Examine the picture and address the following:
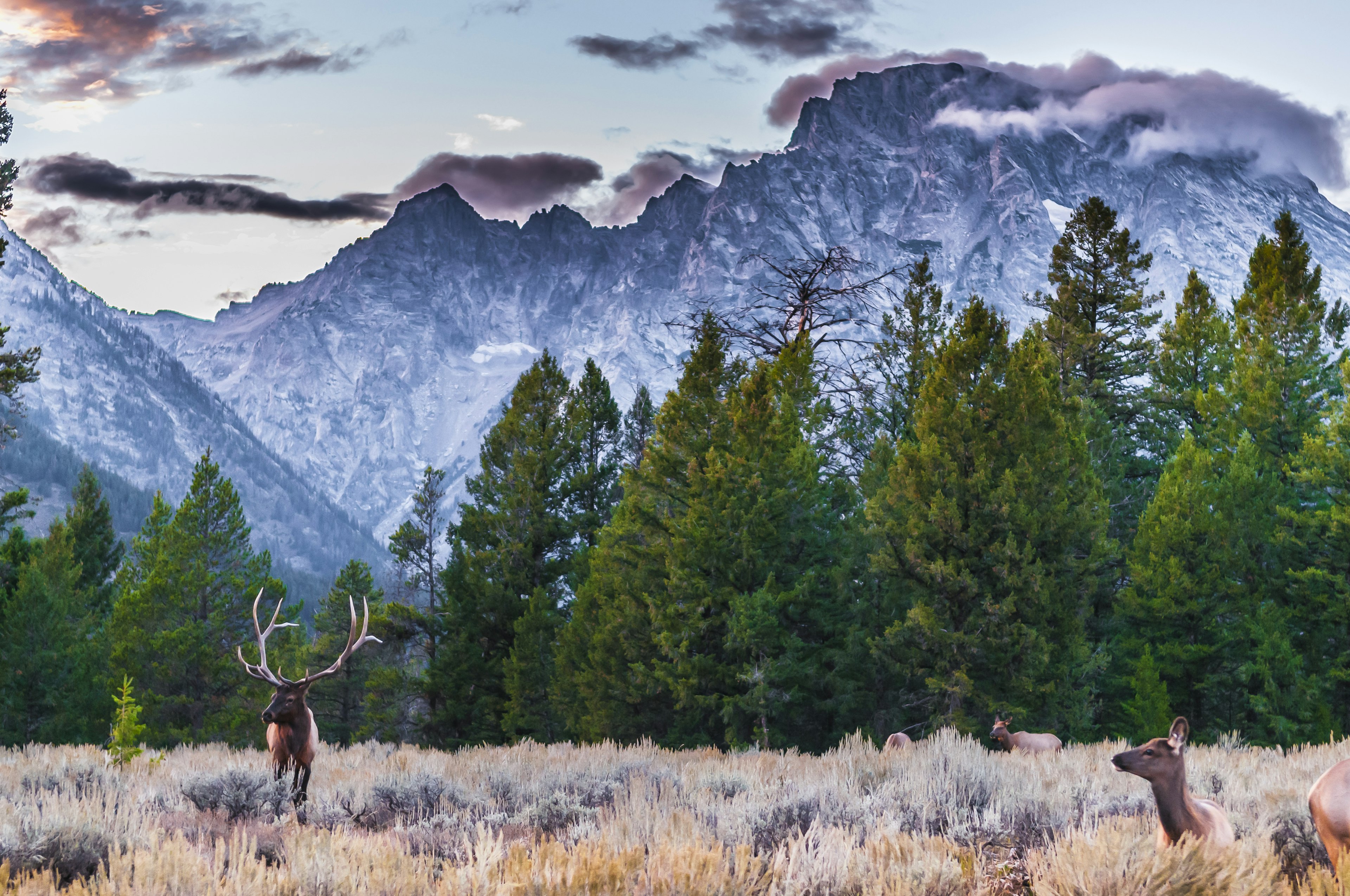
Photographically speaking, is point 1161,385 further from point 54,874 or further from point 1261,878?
point 54,874

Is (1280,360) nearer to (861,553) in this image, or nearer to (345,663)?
(861,553)

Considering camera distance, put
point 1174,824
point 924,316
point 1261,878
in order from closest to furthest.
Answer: point 1261,878 → point 1174,824 → point 924,316

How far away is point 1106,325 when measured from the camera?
107ft

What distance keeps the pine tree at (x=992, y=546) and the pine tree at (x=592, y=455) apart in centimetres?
1143

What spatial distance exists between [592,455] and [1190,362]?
19.5 m

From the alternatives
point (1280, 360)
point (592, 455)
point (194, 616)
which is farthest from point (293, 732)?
point (194, 616)

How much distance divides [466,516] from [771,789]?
24.7m

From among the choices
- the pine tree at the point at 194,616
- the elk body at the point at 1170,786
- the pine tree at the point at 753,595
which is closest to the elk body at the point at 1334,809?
the elk body at the point at 1170,786

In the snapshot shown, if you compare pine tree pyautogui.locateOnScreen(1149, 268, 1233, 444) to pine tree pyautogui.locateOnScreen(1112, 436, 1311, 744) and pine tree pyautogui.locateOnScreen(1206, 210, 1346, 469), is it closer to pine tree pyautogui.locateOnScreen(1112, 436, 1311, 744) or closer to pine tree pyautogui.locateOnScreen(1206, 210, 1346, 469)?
pine tree pyautogui.locateOnScreen(1206, 210, 1346, 469)

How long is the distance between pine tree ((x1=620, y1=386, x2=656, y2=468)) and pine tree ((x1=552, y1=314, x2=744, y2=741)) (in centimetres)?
1051

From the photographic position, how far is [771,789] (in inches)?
316

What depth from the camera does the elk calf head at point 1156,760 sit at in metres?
5.52

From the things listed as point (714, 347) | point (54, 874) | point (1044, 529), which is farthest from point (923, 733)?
point (54, 874)

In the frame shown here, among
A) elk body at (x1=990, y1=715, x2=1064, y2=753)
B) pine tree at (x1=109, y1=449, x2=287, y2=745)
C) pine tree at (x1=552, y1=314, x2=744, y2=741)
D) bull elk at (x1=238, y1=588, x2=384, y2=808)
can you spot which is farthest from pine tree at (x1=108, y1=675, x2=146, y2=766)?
pine tree at (x1=109, y1=449, x2=287, y2=745)
